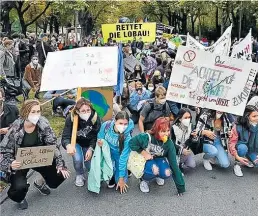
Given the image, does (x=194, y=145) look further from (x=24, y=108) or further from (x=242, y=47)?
(x=242, y=47)

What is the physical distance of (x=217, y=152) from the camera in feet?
19.3

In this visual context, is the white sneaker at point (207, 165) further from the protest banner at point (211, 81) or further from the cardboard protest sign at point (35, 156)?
the cardboard protest sign at point (35, 156)

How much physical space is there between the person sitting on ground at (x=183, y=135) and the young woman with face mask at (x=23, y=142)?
157 cm

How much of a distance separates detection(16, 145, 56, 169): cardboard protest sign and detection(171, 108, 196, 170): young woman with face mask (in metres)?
1.67

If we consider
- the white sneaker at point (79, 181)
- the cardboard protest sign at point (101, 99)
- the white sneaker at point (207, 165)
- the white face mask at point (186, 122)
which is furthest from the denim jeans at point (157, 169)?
the cardboard protest sign at point (101, 99)

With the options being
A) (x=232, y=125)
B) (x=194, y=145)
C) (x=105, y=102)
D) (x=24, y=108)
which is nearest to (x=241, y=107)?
(x=232, y=125)

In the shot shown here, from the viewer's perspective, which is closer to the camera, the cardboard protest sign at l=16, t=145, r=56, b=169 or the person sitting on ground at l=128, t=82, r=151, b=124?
the cardboard protest sign at l=16, t=145, r=56, b=169

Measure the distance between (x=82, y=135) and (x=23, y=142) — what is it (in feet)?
2.70

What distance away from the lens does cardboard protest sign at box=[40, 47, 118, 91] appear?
218 inches

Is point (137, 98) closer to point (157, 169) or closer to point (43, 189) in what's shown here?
point (157, 169)

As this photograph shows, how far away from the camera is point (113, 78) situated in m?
5.70

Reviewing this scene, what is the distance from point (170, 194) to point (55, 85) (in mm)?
1925

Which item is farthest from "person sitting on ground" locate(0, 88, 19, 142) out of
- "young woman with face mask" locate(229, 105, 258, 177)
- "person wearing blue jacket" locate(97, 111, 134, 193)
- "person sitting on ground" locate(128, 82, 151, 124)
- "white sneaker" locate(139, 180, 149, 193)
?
"person sitting on ground" locate(128, 82, 151, 124)

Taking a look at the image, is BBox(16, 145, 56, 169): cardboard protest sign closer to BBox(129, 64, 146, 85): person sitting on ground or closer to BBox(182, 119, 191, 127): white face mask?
BBox(182, 119, 191, 127): white face mask
